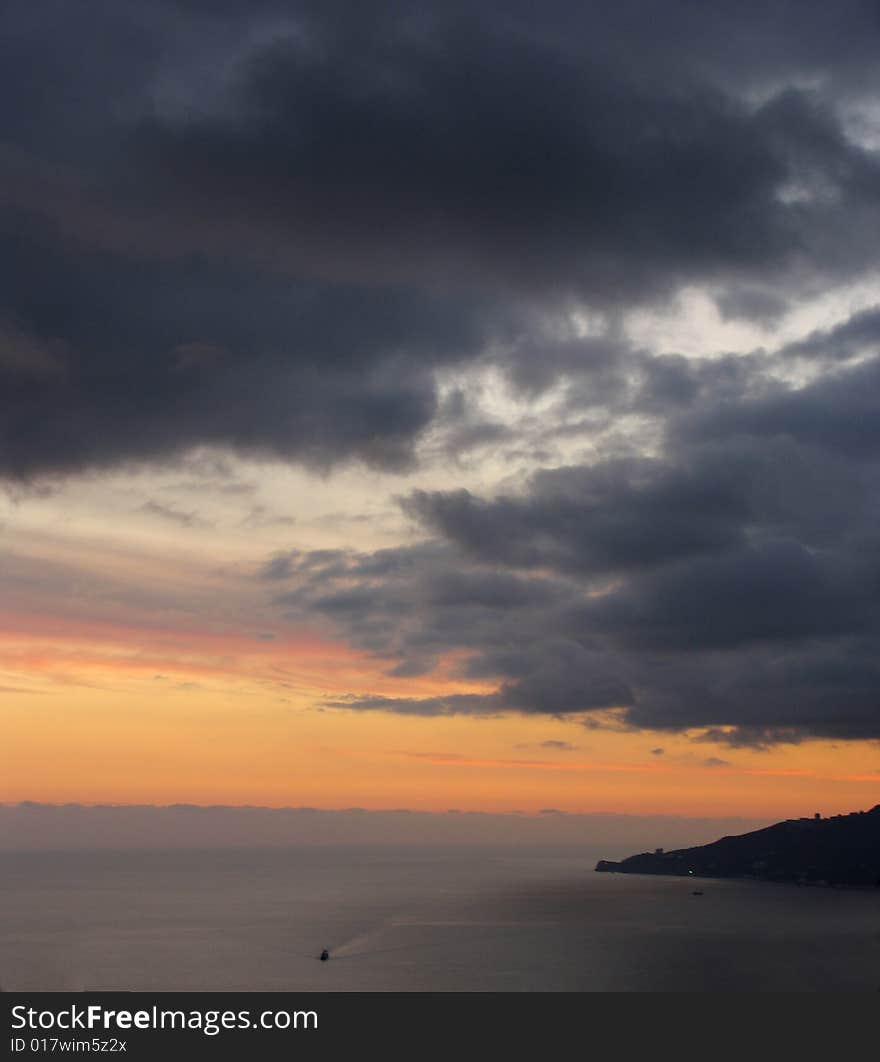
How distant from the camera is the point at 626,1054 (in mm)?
107750

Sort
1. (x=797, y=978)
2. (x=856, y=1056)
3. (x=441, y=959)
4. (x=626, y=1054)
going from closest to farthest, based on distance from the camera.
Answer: (x=856, y=1056), (x=626, y=1054), (x=797, y=978), (x=441, y=959)

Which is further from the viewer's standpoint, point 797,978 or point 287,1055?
point 797,978

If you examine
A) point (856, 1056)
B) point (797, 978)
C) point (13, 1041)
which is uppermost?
point (13, 1041)

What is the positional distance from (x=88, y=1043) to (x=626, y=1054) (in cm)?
5528

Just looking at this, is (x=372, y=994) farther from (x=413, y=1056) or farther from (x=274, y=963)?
(x=274, y=963)

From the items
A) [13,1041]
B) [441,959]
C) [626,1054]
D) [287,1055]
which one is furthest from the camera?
[441,959]

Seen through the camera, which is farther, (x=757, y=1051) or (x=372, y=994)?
(x=372, y=994)

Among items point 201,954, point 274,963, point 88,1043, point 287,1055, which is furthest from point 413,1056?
point 201,954

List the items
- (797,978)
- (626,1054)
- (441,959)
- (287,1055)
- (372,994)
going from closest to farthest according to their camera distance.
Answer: (626,1054) → (287,1055) → (372,994) → (797,978) → (441,959)

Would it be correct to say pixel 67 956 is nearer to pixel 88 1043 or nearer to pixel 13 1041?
pixel 88 1043

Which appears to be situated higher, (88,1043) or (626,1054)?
(88,1043)

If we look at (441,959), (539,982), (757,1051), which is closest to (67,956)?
(441,959)

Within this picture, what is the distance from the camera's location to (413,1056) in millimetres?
112312

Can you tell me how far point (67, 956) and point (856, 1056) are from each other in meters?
129
